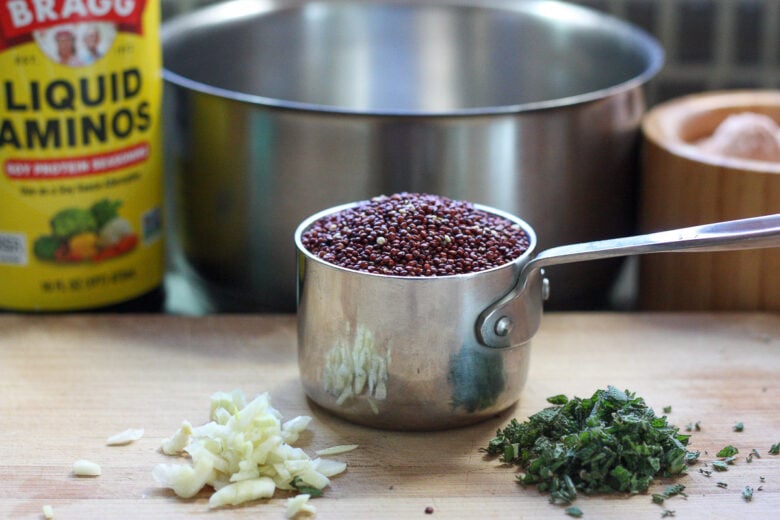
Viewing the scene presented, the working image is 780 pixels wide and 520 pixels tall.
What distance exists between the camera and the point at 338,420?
102 cm

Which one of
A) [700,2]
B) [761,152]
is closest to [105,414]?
[761,152]

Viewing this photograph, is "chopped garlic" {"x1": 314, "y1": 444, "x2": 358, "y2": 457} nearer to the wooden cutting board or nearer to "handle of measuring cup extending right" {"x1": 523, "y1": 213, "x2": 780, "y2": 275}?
the wooden cutting board

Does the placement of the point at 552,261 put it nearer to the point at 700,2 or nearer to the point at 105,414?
the point at 105,414

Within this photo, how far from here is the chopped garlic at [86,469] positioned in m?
0.91

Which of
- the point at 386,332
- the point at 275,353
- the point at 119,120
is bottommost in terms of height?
the point at 275,353

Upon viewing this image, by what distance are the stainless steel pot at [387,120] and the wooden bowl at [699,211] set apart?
0.04 meters

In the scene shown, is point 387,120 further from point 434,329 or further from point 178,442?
point 178,442

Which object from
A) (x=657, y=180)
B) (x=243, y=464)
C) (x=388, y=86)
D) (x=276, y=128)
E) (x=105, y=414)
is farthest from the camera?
(x=388, y=86)

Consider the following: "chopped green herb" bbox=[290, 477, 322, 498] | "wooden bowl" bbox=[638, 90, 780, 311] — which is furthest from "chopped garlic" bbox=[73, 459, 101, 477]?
"wooden bowl" bbox=[638, 90, 780, 311]

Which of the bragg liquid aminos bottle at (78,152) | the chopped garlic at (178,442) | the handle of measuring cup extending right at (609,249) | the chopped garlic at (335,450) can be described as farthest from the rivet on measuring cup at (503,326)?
the bragg liquid aminos bottle at (78,152)

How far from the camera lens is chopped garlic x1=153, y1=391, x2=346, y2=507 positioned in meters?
0.89

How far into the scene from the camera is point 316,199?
1165 mm

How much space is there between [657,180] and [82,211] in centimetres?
63

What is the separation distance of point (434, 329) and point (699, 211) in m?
0.41
